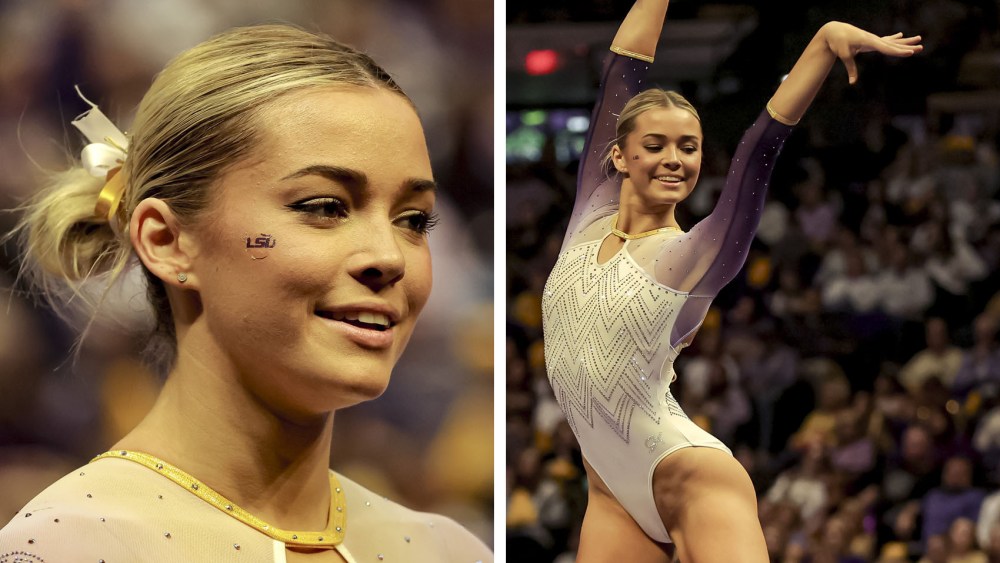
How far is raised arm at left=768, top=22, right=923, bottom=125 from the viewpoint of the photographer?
68.9 inches

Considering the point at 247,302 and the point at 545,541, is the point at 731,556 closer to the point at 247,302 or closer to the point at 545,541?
the point at 545,541

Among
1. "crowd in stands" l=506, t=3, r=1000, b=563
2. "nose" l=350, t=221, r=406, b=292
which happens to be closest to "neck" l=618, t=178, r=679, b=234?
"crowd in stands" l=506, t=3, r=1000, b=563

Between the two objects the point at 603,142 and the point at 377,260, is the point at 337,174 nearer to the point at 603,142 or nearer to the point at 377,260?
the point at 377,260

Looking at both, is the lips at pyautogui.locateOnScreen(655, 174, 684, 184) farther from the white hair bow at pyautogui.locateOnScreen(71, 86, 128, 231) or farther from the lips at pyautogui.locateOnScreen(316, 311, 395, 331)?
the white hair bow at pyautogui.locateOnScreen(71, 86, 128, 231)

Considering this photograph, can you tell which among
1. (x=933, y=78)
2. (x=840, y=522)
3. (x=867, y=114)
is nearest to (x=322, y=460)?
(x=840, y=522)

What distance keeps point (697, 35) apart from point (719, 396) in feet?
1.99

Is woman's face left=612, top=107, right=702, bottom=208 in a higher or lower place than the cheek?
higher

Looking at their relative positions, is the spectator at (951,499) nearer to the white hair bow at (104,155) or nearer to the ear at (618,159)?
the ear at (618,159)

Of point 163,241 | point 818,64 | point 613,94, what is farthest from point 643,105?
point 163,241

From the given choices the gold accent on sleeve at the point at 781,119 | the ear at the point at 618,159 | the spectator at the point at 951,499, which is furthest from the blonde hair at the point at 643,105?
the spectator at the point at 951,499

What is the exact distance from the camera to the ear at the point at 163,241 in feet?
5.53

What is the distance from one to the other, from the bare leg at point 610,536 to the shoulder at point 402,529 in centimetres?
26

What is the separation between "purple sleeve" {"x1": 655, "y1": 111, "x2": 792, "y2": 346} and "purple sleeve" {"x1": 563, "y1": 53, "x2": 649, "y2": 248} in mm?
163

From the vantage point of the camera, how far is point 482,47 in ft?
7.11
